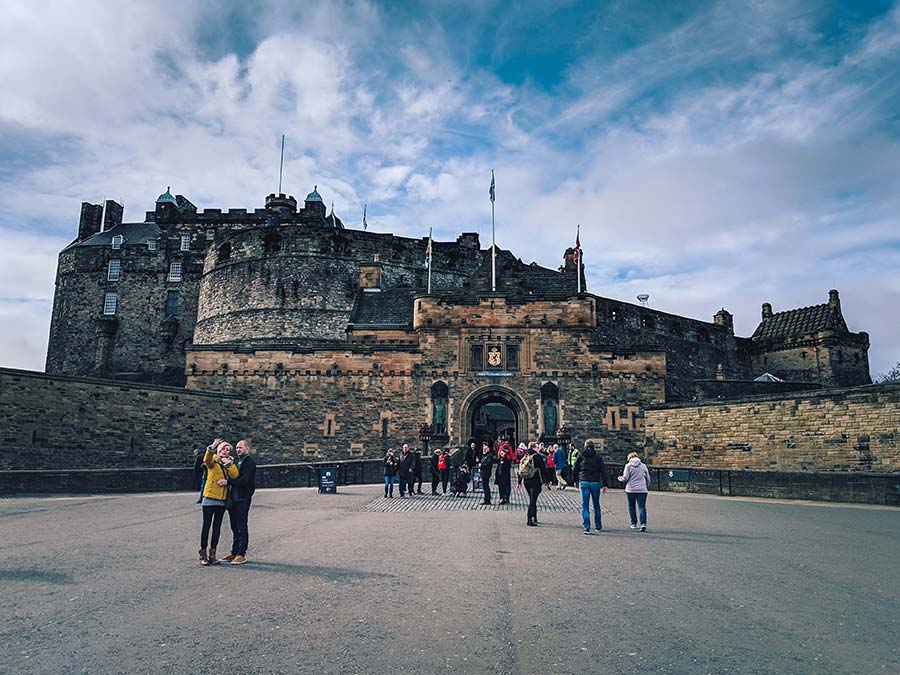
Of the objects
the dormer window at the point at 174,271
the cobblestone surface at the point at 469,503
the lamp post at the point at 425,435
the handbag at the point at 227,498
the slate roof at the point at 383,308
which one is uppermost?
the dormer window at the point at 174,271

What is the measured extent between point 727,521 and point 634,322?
102 ft

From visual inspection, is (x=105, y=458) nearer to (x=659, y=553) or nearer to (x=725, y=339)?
(x=659, y=553)

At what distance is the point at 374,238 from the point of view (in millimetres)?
40656

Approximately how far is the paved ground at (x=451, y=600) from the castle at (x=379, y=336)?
16.3m

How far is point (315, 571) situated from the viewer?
21.6 feet

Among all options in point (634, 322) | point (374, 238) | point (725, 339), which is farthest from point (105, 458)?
point (725, 339)

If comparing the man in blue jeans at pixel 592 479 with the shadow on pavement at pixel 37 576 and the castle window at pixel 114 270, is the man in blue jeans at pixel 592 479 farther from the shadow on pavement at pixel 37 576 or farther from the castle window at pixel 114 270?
the castle window at pixel 114 270

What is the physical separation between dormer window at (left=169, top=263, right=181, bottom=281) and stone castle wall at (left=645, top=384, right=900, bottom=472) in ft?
113

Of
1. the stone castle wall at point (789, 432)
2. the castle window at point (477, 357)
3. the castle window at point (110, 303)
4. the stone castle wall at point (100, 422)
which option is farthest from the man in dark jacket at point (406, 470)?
the castle window at point (110, 303)

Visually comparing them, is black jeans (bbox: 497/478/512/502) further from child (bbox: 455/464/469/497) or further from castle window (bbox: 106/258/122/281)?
castle window (bbox: 106/258/122/281)

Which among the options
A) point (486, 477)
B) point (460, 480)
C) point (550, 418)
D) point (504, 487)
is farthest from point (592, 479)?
point (550, 418)

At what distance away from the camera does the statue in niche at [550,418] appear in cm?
2608

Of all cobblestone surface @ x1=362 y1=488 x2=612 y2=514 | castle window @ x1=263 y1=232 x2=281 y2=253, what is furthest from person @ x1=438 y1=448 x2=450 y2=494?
castle window @ x1=263 y1=232 x2=281 y2=253

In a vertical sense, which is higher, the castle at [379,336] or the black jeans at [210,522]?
the castle at [379,336]
